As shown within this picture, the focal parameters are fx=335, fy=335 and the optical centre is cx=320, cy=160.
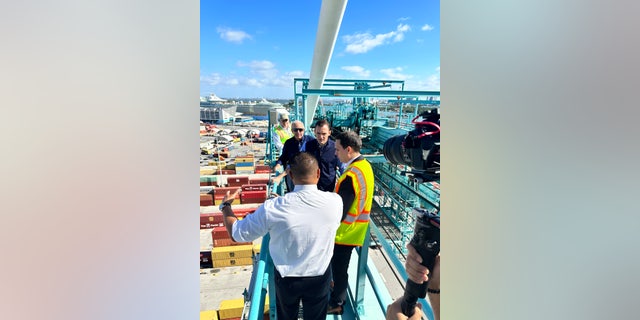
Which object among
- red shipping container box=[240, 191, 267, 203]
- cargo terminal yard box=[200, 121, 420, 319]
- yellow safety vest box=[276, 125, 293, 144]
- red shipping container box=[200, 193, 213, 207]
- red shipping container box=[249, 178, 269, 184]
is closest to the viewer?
yellow safety vest box=[276, 125, 293, 144]

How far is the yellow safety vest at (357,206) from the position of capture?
2.53 metres

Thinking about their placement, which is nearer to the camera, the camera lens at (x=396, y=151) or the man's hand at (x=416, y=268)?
the man's hand at (x=416, y=268)

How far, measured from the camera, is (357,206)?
2.55 meters

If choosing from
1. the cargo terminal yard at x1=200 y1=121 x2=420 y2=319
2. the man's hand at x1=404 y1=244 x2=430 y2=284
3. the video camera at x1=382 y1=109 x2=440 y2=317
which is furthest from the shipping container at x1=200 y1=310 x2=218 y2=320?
the man's hand at x1=404 y1=244 x2=430 y2=284

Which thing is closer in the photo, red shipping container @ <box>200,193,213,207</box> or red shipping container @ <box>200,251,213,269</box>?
red shipping container @ <box>200,251,213,269</box>

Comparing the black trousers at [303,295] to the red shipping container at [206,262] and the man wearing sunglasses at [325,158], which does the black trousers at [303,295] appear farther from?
the red shipping container at [206,262]

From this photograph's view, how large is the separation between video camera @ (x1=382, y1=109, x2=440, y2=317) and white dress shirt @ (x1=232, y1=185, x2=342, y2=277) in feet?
2.29

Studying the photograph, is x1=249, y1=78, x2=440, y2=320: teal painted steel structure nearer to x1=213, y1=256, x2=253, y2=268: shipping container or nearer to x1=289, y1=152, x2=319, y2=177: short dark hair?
x1=289, y1=152, x2=319, y2=177: short dark hair

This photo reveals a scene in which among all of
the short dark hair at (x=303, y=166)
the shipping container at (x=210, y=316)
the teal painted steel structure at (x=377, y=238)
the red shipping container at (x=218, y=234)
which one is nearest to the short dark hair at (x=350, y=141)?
the teal painted steel structure at (x=377, y=238)

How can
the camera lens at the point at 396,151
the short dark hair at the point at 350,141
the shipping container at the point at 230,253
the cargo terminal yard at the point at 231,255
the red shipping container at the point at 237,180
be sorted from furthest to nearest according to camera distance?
the red shipping container at the point at 237,180 < the shipping container at the point at 230,253 < the cargo terminal yard at the point at 231,255 < the short dark hair at the point at 350,141 < the camera lens at the point at 396,151

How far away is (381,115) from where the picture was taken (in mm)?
13727

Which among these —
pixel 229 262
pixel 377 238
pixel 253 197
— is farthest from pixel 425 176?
pixel 253 197

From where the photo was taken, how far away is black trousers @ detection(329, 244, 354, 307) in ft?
9.01
